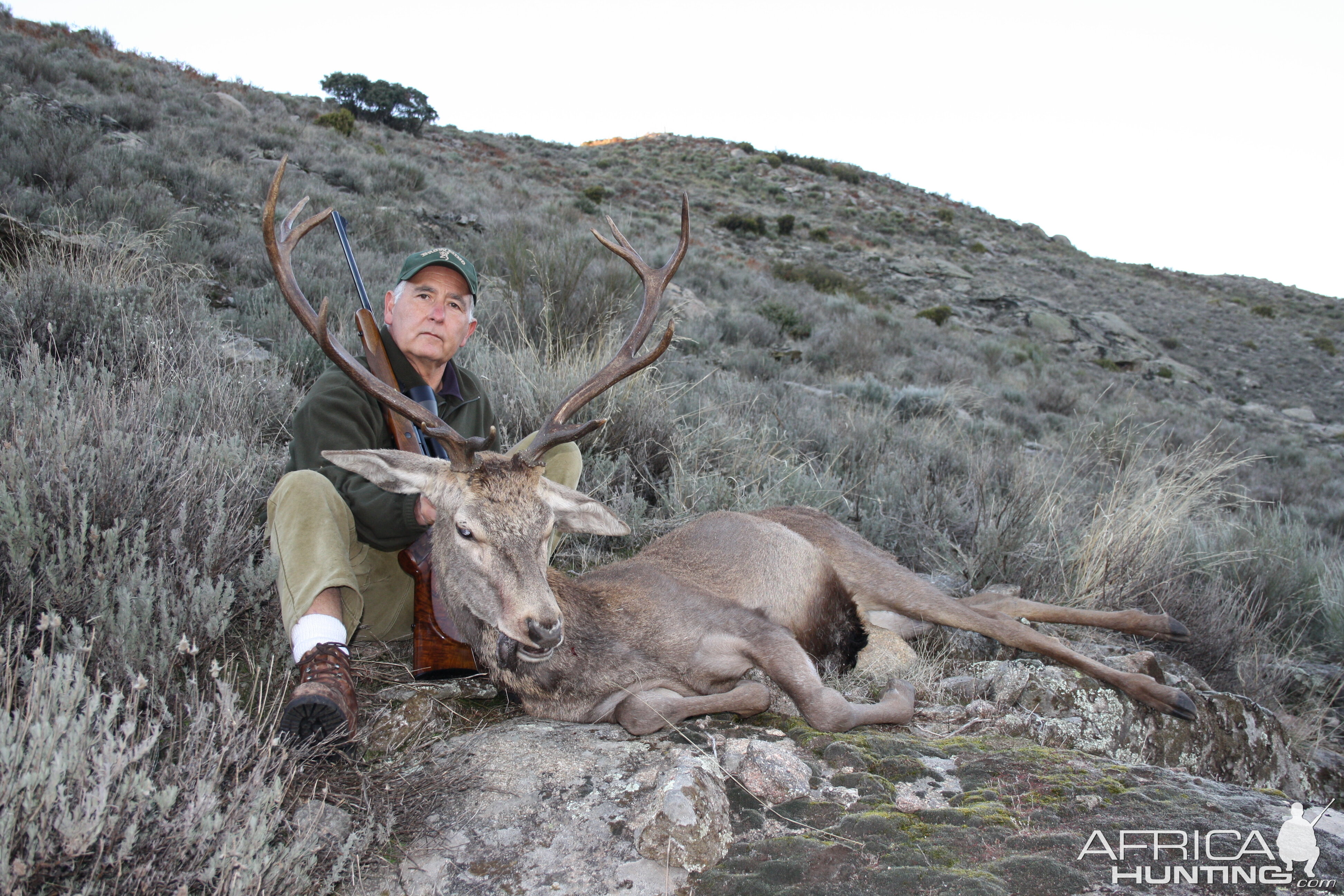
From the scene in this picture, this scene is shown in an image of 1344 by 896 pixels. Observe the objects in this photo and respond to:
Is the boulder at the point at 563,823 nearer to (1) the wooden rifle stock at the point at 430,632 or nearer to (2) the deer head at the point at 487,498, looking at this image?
(2) the deer head at the point at 487,498

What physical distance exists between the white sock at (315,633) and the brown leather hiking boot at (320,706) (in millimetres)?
113

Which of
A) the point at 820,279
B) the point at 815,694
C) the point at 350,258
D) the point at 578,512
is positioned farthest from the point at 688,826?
the point at 820,279

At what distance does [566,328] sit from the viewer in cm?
882

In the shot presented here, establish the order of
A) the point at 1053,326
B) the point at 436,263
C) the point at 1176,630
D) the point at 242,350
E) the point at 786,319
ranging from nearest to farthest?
the point at 436,263
the point at 1176,630
the point at 242,350
the point at 786,319
the point at 1053,326

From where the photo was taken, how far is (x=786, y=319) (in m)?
14.8

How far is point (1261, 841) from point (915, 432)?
6.44 m

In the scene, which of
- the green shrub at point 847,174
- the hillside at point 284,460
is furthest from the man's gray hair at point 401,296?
the green shrub at point 847,174

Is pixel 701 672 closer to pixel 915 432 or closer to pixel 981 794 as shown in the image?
pixel 981 794

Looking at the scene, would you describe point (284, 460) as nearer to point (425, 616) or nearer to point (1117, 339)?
point (425, 616)

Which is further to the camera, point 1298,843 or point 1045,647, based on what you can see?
point 1045,647

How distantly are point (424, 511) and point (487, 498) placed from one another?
0.35 m

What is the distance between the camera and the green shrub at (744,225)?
29016 millimetres

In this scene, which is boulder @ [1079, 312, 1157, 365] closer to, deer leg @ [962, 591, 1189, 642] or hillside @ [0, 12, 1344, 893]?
hillside @ [0, 12, 1344, 893]

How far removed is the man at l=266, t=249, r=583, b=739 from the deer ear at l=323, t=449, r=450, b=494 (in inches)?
2.1
